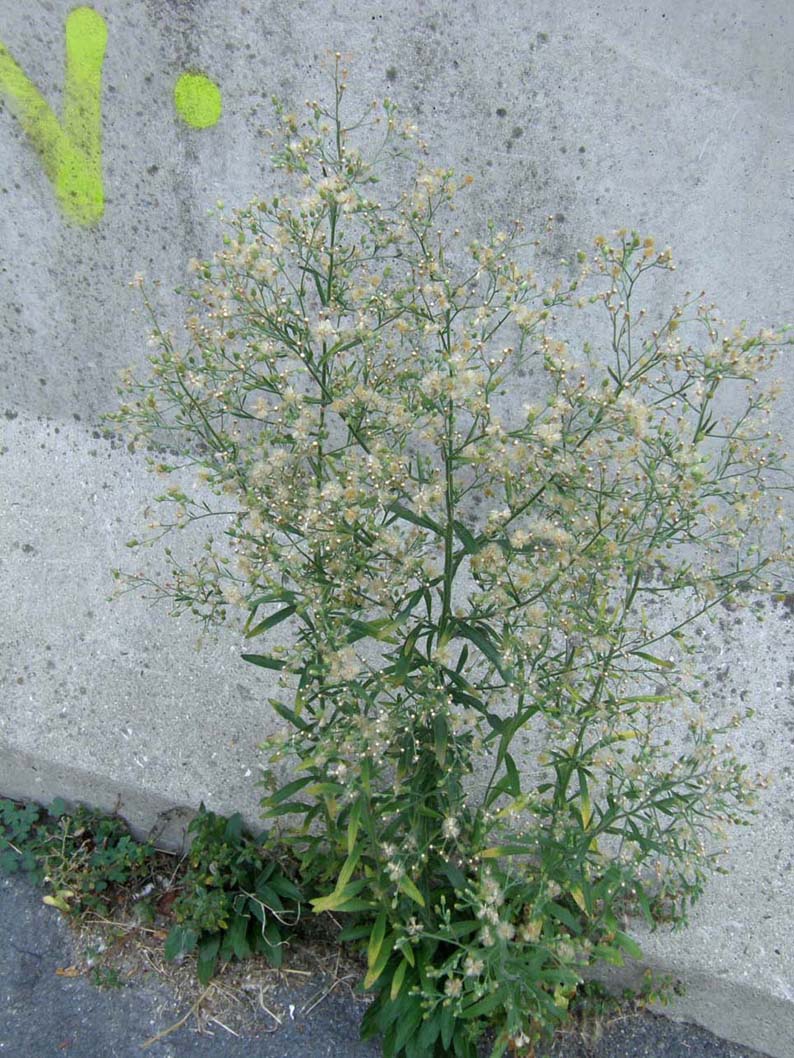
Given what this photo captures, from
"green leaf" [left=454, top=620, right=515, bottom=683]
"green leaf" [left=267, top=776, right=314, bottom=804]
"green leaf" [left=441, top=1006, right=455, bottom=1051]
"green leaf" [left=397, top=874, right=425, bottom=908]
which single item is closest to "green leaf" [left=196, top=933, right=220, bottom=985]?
"green leaf" [left=267, top=776, right=314, bottom=804]

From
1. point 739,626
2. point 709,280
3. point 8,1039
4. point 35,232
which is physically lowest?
point 8,1039

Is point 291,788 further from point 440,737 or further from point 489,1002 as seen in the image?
point 489,1002

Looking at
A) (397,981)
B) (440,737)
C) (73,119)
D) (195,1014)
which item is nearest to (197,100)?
(73,119)

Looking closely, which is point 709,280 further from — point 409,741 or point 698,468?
point 409,741

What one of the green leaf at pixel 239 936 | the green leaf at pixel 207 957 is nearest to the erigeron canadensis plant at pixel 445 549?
the green leaf at pixel 239 936

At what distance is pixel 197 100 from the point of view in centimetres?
248

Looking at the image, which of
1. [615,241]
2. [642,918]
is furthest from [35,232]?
[642,918]

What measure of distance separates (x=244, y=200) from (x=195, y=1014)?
245cm

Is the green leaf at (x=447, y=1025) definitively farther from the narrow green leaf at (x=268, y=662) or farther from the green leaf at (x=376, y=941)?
the narrow green leaf at (x=268, y=662)

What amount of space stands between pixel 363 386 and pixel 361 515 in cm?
27

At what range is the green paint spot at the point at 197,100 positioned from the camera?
246cm

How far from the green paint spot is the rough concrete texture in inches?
1.0

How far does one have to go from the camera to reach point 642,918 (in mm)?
2615

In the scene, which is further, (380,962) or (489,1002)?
(380,962)
